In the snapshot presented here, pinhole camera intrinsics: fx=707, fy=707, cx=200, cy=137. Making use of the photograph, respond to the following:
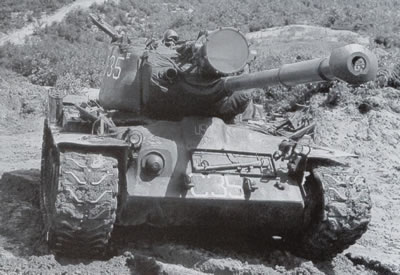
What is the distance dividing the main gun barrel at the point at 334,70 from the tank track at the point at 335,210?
149 cm

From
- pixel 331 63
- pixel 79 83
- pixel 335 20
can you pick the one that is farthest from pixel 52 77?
pixel 331 63

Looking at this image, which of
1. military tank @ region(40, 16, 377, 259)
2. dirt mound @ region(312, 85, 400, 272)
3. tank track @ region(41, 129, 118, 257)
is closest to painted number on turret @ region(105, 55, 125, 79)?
military tank @ region(40, 16, 377, 259)

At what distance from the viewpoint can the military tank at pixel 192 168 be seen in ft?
22.9

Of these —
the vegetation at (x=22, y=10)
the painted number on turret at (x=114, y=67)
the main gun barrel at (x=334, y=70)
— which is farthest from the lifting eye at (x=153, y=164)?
the vegetation at (x=22, y=10)

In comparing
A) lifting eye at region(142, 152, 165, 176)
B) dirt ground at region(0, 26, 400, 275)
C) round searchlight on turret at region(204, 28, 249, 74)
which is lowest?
dirt ground at region(0, 26, 400, 275)

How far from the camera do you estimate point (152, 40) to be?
336 inches

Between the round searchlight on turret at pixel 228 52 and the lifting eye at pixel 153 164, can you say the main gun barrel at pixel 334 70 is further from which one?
the lifting eye at pixel 153 164

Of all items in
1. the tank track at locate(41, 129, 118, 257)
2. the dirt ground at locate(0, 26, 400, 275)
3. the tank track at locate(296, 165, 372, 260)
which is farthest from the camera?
the tank track at locate(296, 165, 372, 260)

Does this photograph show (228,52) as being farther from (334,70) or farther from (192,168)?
(334,70)

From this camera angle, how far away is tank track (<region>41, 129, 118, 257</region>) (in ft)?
22.3

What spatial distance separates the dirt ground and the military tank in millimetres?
279

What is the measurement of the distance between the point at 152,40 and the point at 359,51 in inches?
143

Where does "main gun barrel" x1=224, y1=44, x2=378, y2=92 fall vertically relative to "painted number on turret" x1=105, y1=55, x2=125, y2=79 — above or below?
above

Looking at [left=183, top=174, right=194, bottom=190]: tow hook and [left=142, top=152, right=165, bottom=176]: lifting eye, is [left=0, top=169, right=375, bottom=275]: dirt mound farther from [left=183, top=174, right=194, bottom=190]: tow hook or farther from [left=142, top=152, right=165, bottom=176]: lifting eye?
[left=142, top=152, right=165, bottom=176]: lifting eye
